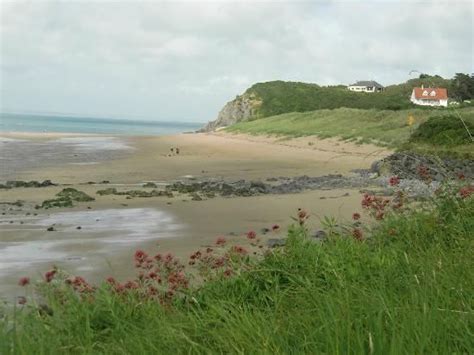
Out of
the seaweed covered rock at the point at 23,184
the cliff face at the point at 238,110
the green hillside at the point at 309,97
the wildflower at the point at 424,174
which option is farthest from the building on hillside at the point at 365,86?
the wildflower at the point at 424,174

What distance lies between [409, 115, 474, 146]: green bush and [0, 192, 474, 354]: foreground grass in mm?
15133

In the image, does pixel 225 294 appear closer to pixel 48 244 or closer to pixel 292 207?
pixel 48 244

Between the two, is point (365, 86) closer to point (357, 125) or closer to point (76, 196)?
point (357, 125)

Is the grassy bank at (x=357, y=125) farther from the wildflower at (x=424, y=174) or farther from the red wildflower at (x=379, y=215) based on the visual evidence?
the red wildflower at (x=379, y=215)

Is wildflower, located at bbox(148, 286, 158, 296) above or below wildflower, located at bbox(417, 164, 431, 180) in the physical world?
below

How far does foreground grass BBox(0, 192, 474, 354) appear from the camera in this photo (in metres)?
2.79

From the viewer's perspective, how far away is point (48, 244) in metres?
9.88

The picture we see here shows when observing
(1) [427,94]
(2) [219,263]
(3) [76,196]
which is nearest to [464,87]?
(1) [427,94]

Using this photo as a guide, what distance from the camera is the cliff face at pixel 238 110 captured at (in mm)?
98375

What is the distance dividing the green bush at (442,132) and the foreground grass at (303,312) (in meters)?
15.1

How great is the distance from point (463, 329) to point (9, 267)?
6812mm

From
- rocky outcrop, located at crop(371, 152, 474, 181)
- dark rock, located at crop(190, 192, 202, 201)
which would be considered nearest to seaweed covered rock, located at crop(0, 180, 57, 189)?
dark rock, located at crop(190, 192, 202, 201)

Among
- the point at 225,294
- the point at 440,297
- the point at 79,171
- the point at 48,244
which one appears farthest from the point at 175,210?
the point at 79,171

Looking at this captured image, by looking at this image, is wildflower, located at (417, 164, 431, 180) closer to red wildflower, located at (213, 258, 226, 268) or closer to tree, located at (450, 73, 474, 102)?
red wildflower, located at (213, 258, 226, 268)
